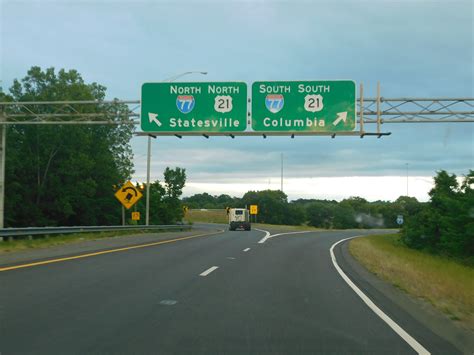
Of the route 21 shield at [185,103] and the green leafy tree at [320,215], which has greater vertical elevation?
the route 21 shield at [185,103]

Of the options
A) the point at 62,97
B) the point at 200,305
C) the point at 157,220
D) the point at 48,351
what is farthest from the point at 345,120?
the point at 157,220

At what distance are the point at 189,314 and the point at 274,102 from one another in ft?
50.9

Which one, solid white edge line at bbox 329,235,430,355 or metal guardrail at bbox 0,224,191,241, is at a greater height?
metal guardrail at bbox 0,224,191,241

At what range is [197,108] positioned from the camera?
23.1 meters

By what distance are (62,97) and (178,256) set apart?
116 ft

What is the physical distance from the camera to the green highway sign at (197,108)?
2295 cm

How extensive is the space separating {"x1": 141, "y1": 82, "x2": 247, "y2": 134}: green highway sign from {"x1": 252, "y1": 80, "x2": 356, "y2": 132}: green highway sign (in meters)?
0.91

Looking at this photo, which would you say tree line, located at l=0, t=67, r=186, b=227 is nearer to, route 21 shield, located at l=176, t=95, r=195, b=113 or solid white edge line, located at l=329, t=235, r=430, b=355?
route 21 shield, located at l=176, t=95, r=195, b=113

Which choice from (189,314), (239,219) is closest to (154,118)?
(189,314)

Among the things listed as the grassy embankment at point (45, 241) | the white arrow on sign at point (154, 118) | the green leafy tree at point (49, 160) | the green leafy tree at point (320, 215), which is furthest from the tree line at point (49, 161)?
the green leafy tree at point (320, 215)

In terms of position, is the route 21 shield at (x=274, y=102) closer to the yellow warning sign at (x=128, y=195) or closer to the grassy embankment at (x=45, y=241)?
the grassy embankment at (x=45, y=241)

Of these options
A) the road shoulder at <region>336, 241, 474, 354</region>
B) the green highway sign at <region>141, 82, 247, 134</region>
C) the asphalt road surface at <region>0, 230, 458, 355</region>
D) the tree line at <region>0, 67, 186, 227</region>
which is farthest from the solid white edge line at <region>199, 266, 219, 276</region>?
the tree line at <region>0, 67, 186, 227</region>

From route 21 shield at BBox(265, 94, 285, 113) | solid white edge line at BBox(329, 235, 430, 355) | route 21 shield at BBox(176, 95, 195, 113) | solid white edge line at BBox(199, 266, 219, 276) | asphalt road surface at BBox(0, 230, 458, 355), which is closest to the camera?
asphalt road surface at BBox(0, 230, 458, 355)

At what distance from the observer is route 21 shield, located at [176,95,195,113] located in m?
23.1
